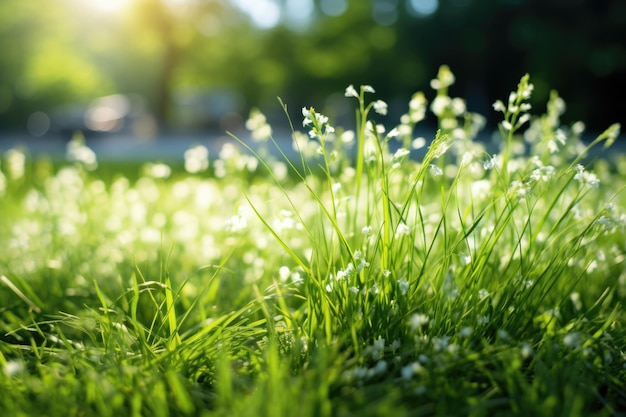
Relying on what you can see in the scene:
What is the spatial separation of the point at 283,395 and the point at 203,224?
3.11 metres

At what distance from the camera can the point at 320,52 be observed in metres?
23.6

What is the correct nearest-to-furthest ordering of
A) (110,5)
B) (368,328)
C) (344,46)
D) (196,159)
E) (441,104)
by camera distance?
(368,328)
(441,104)
(196,159)
(344,46)
(110,5)

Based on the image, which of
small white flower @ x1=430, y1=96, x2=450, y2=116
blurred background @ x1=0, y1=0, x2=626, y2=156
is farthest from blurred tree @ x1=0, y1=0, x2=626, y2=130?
small white flower @ x1=430, y1=96, x2=450, y2=116

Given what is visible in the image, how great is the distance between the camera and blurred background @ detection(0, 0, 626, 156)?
18.6 metres

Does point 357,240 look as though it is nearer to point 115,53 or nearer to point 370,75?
point 370,75

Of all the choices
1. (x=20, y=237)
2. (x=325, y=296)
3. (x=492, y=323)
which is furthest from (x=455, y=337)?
(x=20, y=237)

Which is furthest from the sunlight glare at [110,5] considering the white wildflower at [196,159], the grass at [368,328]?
the grass at [368,328]

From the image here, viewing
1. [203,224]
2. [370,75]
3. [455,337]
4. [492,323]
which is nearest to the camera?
[455,337]

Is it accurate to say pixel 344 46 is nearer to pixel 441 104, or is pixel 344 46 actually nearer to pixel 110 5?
pixel 110 5

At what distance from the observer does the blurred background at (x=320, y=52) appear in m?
18.6

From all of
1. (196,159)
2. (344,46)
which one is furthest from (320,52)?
(196,159)

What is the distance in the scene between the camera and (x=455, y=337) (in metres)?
2.25

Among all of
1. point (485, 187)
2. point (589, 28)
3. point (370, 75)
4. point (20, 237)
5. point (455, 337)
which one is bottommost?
point (20, 237)

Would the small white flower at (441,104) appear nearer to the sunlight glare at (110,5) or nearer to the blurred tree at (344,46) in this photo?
the blurred tree at (344,46)
